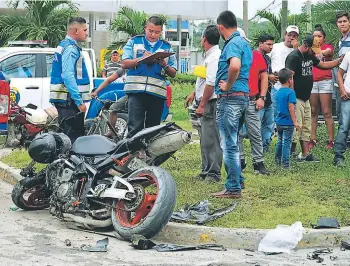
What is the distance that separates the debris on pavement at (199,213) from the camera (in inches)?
297

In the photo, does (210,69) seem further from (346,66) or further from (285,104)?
(346,66)

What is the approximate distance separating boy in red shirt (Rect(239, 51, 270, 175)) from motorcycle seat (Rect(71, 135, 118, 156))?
9.53 feet

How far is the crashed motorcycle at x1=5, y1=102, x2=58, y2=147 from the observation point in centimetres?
1202

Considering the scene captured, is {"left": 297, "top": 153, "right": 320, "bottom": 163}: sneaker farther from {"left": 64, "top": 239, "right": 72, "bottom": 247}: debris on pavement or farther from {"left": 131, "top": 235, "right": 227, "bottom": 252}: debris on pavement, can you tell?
{"left": 64, "top": 239, "right": 72, "bottom": 247}: debris on pavement

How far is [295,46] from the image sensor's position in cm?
1239

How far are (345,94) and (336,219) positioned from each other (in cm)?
365

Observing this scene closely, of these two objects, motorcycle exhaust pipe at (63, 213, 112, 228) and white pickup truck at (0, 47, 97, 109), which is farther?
white pickup truck at (0, 47, 97, 109)

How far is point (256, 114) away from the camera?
34.0ft

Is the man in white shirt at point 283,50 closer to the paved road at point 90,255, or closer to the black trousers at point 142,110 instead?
the black trousers at point 142,110

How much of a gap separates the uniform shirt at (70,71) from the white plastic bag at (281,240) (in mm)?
3085

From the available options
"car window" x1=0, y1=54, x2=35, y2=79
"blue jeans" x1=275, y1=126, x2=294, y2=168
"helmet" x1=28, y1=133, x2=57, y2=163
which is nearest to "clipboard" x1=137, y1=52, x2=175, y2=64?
"helmet" x1=28, y1=133, x2=57, y2=163

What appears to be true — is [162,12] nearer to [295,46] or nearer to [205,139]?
[295,46]

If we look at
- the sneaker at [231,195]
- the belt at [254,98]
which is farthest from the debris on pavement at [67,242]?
the belt at [254,98]

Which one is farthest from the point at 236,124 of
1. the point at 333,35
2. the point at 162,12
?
the point at 162,12
